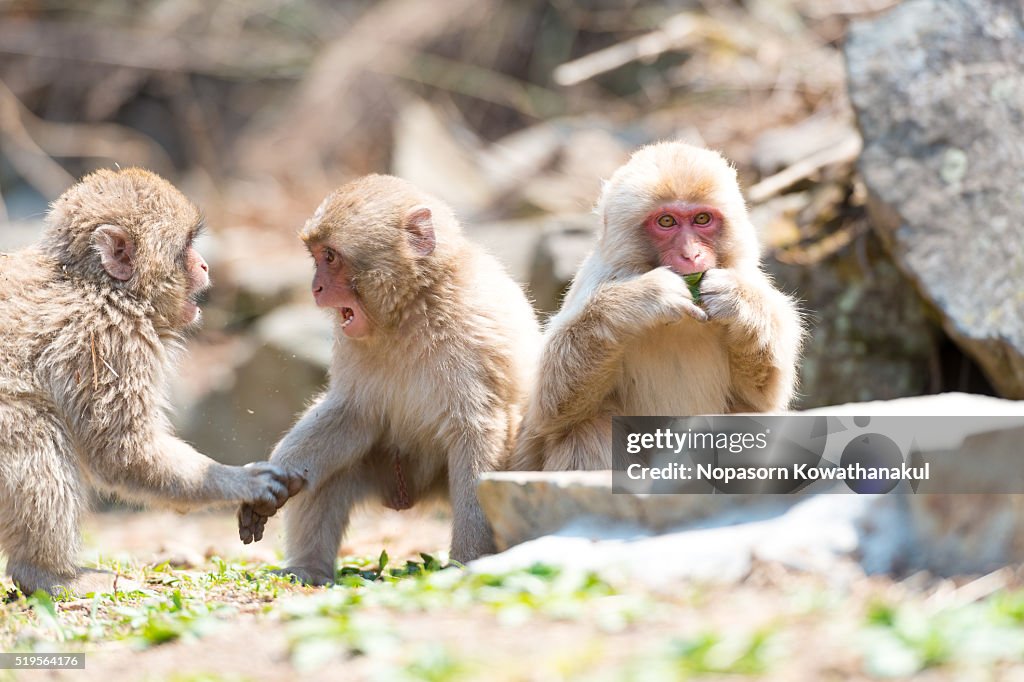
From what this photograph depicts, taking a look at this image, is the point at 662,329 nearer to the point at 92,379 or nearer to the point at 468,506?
the point at 468,506

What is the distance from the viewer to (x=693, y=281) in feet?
15.8

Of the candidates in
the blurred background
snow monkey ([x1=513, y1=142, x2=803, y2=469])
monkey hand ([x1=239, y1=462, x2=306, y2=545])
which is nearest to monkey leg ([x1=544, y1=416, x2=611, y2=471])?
snow monkey ([x1=513, y1=142, x2=803, y2=469])

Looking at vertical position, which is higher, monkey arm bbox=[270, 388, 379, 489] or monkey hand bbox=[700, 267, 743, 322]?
monkey hand bbox=[700, 267, 743, 322]

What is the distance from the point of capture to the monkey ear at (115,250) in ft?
16.6

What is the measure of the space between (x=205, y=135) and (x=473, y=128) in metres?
3.28

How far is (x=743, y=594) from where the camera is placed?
3.66 m

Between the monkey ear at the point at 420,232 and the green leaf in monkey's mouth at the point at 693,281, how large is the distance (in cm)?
114

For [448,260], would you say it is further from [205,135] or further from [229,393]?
[205,135]

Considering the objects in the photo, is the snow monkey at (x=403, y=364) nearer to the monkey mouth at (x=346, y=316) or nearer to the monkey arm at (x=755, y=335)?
the monkey mouth at (x=346, y=316)

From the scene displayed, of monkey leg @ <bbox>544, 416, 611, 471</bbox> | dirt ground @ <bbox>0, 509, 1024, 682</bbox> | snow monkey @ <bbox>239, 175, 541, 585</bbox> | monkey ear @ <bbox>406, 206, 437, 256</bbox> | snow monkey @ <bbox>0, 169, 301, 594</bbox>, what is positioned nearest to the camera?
dirt ground @ <bbox>0, 509, 1024, 682</bbox>

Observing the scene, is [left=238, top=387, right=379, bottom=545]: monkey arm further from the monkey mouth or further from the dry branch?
the dry branch

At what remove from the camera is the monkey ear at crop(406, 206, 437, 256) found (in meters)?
5.25

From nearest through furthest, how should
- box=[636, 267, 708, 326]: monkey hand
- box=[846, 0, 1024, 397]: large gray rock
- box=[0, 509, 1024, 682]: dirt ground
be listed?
1. box=[0, 509, 1024, 682]: dirt ground
2. box=[636, 267, 708, 326]: monkey hand
3. box=[846, 0, 1024, 397]: large gray rock

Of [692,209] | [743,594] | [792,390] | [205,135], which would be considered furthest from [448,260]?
[205,135]
